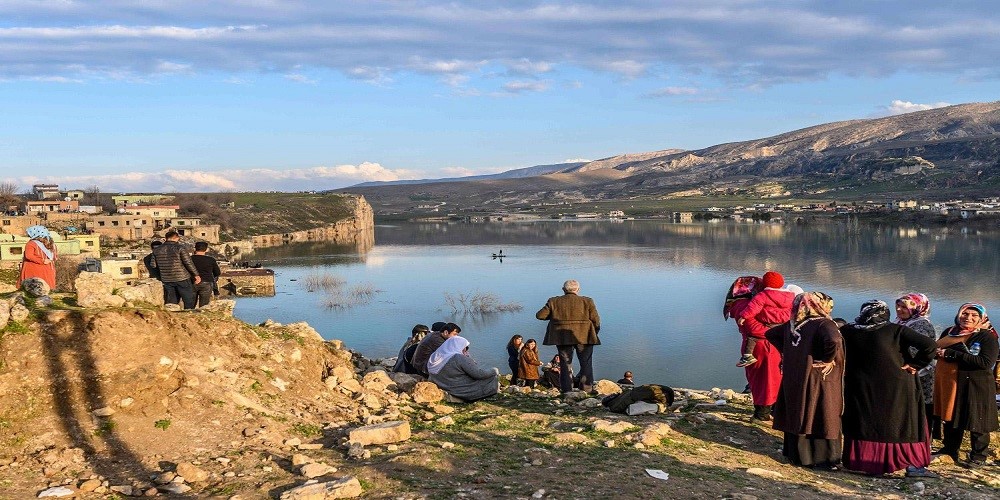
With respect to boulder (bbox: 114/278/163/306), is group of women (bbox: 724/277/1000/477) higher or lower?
lower

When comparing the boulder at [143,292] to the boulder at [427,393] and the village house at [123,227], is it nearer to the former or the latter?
the boulder at [427,393]

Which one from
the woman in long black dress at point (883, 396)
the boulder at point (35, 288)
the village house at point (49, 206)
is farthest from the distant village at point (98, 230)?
the woman in long black dress at point (883, 396)

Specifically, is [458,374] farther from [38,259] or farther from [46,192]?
[46,192]

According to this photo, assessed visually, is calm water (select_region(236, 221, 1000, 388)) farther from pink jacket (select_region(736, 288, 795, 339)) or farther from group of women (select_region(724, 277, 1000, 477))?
group of women (select_region(724, 277, 1000, 477))

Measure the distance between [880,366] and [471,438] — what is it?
3.64 m

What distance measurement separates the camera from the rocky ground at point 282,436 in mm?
6031

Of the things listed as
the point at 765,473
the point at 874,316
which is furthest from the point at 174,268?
the point at 874,316

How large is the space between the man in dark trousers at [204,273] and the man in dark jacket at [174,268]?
329mm

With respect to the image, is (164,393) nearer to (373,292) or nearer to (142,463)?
(142,463)

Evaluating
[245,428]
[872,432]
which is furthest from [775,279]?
[245,428]

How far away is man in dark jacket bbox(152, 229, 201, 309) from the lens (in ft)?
38.7

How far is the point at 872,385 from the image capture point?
6875mm

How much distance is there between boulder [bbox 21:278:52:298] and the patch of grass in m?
3.65

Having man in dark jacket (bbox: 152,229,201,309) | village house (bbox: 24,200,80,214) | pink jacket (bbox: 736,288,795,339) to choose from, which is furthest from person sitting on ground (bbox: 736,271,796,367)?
village house (bbox: 24,200,80,214)
